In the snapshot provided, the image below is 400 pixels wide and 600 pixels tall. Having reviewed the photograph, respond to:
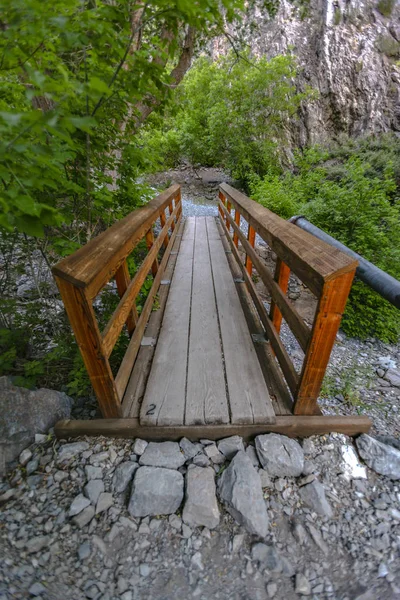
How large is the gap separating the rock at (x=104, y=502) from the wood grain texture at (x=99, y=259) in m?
1.07

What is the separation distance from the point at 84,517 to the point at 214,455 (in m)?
0.75

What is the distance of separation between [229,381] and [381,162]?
1141 cm

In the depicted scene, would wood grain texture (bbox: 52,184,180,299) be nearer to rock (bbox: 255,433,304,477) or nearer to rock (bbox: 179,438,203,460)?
rock (bbox: 179,438,203,460)

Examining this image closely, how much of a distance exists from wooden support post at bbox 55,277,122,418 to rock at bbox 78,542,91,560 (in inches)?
25.1

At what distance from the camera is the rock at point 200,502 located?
1.47 meters

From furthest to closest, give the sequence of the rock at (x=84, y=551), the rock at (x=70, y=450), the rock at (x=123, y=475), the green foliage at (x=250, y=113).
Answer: the green foliage at (x=250, y=113)
the rock at (x=70, y=450)
the rock at (x=123, y=475)
the rock at (x=84, y=551)

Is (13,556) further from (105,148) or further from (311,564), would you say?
(105,148)

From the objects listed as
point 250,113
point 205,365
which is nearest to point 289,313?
point 205,365

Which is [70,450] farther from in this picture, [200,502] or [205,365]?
[205,365]

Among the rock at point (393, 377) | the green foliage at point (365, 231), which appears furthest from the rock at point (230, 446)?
the green foliage at point (365, 231)

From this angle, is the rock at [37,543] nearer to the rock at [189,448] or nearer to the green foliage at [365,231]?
the rock at [189,448]

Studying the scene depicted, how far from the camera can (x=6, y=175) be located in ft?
3.69

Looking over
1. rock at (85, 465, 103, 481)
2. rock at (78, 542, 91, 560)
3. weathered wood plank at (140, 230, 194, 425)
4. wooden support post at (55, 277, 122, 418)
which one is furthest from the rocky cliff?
rock at (78, 542, 91, 560)

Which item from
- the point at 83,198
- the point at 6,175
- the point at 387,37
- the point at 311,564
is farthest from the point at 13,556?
the point at 387,37
